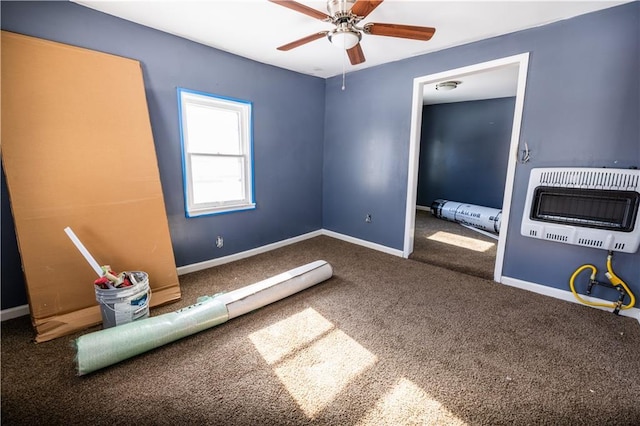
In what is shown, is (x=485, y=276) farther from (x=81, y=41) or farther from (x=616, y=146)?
(x=81, y=41)

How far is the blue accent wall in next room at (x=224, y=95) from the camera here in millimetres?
2137

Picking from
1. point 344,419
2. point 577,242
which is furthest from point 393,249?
point 344,419

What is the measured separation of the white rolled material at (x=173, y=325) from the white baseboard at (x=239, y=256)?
3.22ft

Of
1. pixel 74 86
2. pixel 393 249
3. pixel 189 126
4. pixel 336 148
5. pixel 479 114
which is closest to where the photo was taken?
pixel 74 86

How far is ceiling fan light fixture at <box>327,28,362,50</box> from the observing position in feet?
6.16

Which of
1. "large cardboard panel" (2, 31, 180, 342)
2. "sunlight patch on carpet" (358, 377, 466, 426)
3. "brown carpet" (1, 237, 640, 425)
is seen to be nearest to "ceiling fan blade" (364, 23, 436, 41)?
"large cardboard panel" (2, 31, 180, 342)

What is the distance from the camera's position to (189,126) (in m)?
2.91

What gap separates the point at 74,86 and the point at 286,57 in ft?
6.67

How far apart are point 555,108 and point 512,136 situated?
0.36m

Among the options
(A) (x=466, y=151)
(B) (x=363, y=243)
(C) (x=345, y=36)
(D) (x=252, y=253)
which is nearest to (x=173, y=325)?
(D) (x=252, y=253)

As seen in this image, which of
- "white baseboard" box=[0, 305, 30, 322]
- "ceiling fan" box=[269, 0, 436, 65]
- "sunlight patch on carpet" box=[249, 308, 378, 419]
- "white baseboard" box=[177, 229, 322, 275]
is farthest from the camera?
"white baseboard" box=[177, 229, 322, 275]

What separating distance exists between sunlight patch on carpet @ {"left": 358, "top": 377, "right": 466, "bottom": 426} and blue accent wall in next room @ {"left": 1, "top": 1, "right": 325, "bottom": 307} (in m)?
2.42

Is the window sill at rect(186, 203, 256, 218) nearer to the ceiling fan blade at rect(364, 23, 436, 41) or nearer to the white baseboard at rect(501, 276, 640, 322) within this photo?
the ceiling fan blade at rect(364, 23, 436, 41)

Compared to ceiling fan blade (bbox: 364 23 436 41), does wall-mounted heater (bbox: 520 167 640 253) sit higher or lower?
lower
